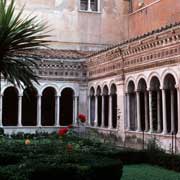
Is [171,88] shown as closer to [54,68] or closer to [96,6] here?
[54,68]

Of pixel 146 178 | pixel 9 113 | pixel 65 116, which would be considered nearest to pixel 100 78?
pixel 65 116

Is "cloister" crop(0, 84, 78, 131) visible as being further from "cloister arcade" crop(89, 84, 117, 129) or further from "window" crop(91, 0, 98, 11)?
"window" crop(91, 0, 98, 11)

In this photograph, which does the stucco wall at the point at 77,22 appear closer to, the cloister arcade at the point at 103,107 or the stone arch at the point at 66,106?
the stone arch at the point at 66,106

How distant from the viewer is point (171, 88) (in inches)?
658

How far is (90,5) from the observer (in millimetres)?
27438

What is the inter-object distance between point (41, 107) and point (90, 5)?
765 centimetres

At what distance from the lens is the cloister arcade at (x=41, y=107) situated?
2373 cm

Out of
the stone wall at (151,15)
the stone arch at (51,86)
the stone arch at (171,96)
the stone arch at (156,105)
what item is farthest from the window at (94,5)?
the stone arch at (171,96)

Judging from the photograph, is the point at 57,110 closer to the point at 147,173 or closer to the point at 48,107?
the point at 48,107

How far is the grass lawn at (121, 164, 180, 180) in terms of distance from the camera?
11031 mm

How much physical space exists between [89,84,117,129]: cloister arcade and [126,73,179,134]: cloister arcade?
1658 mm

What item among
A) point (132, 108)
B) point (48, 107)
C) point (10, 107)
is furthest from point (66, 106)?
point (132, 108)

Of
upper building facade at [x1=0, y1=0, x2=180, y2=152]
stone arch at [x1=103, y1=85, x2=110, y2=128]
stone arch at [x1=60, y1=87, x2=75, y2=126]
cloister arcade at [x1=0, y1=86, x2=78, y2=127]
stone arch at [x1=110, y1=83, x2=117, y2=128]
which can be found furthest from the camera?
stone arch at [x1=60, y1=87, x2=75, y2=126]

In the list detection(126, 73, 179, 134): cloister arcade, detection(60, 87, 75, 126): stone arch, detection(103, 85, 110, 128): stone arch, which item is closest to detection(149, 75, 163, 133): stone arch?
detection(126, 73, 179, 134): cloister arcade
